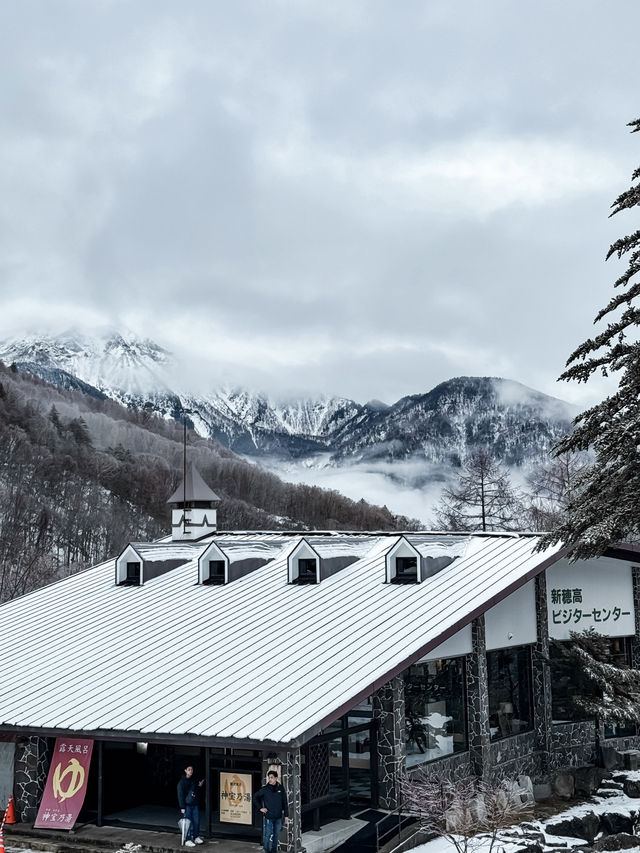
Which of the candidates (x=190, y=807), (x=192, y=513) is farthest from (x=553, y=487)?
(x=190, y=807)

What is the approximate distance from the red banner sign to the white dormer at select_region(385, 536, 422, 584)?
8.12 metres

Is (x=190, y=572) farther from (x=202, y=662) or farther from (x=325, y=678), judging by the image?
(x=325, y=678)

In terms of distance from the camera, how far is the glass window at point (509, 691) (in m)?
21.4

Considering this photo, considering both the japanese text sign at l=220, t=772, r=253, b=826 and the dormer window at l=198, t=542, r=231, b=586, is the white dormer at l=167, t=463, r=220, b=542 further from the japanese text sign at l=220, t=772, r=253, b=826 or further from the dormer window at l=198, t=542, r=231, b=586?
the japanese text sign at l=220, t=772, r=253, b=826

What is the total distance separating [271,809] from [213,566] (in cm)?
1020

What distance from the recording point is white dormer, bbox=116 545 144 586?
2584 centimetres

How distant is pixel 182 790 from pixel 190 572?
10116 mm

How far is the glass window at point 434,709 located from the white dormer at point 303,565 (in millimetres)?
4319

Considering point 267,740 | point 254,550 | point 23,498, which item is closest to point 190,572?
point 254,550

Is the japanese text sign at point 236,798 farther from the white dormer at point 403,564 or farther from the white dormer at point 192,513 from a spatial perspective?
the white dormer at point 192,513

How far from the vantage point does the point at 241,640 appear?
1959 centimetres

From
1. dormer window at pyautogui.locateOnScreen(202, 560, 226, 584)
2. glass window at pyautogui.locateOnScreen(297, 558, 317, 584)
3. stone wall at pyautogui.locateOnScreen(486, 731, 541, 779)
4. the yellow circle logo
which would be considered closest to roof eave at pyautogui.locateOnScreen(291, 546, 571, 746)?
stone wall at pyautogui.locateOnScreen(486, 731, 541, 779)

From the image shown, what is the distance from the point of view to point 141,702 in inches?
677

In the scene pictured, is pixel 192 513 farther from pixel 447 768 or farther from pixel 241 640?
pixel 447 768
